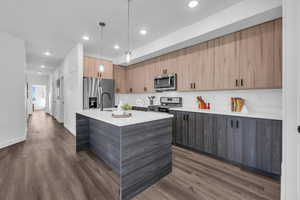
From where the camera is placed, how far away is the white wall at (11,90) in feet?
10.6

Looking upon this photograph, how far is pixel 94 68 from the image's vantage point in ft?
13.8

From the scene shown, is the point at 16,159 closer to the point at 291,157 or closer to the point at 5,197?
the point at 5,197

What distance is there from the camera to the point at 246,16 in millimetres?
2084

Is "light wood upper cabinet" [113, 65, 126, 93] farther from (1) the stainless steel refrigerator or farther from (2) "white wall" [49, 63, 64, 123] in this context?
(2) "white wall" [49, 63, 64, 123]

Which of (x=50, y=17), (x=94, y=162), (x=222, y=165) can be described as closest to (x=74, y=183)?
(x=94, y=162)

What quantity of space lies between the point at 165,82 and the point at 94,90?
221cm

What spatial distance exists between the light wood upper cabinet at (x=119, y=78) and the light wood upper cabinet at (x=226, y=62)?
3495 millimetres

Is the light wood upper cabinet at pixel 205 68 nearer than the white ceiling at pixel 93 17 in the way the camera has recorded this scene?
No

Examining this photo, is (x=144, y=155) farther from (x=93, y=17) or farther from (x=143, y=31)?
(x=143, y=31)

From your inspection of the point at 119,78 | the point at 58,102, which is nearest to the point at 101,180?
the point at 119,78

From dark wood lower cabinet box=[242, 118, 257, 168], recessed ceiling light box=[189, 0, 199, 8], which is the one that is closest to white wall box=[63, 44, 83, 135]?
recessed ceiling light box=[189, 0, 199, 8]

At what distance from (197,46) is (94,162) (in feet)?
10.9

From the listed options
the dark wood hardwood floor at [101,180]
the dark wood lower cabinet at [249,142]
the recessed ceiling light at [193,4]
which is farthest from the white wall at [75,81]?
the dark wood lower cabinet at [249,142]

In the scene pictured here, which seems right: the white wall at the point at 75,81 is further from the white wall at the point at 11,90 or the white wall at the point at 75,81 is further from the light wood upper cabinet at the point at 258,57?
the light wood upper cabinet at the point at 258,57
